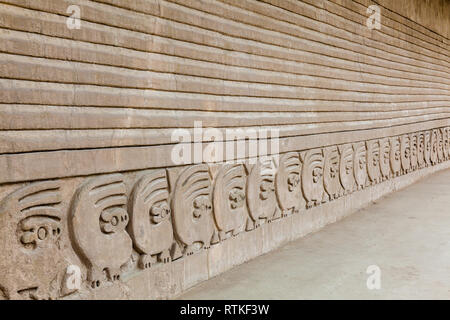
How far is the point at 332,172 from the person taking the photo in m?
5.02

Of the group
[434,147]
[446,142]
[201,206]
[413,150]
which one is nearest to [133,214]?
[201,206]

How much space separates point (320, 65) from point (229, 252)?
2.30m

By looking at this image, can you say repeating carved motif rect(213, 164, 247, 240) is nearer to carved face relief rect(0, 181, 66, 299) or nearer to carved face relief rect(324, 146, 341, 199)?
carved face relief rect(0, 181, 66, 299)

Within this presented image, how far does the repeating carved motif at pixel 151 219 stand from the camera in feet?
8.95

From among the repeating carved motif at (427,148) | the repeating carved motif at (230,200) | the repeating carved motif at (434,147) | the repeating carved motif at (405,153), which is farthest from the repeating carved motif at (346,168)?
the repeating carved motif at (434,147)

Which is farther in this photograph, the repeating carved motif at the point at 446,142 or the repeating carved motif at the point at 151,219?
the repeating carved motif at the point at 446,142

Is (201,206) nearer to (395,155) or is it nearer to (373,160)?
(373,160)

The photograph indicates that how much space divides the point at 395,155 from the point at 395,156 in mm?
15

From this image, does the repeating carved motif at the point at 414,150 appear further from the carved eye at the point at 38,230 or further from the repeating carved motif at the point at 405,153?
the carved eye at the point at 38,230

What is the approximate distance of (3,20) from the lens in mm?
2084

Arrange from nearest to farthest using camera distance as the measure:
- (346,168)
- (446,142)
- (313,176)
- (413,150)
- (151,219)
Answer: (151,219), (313,176), (346,168), (413,150), (446,142)

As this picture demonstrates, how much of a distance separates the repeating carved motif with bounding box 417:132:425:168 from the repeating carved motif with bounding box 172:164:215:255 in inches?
210

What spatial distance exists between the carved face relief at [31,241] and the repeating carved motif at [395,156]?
5303 millimetres

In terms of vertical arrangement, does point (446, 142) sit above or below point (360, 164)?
above
